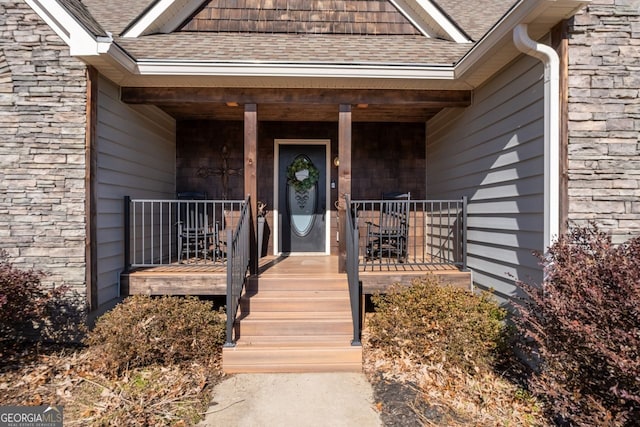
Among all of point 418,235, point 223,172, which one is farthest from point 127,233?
point 418,235

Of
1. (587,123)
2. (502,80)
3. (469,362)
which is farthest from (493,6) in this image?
(469,362)

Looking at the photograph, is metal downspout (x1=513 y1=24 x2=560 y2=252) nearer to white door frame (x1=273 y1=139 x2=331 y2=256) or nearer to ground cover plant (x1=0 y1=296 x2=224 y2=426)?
ground cover plant (x1=0 y1=296 x2=224 y2=426)

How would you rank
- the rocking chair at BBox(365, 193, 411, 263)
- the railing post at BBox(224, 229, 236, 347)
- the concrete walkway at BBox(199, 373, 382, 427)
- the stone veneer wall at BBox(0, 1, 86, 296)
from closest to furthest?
the concrete walkway at BBox(199, 373, 382, 427) < the railing post at BBox(224, 229, 236, 347) < the stone veneer wall at BBox(0, 1, 86, 296) < the rocking chair at BBox(365, 193, 411, 263)

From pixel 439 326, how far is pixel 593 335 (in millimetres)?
1397

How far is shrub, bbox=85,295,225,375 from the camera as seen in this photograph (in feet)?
10.7

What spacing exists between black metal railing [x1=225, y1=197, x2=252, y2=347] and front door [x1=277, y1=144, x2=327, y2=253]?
2.02 meters

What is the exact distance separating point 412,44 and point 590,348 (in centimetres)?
426

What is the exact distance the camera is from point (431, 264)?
16.3 feet

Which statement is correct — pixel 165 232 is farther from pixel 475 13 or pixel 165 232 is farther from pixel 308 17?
pixel 475 13

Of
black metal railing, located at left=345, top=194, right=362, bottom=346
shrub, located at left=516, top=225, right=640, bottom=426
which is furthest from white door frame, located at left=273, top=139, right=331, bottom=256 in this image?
shrub, located at left=516, top=225, right=640, bottom=426

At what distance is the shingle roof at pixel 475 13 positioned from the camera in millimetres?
5496

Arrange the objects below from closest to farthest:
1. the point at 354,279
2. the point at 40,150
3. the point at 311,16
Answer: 1. the point at 354,279
2. the point at 40,150
3. the point at 311,16

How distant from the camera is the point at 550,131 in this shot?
3.15 meters

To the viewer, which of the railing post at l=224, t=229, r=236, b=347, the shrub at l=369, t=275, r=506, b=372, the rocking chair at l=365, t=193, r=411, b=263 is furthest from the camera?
the rocking chair at l=365, t=193, r=411, b=263
